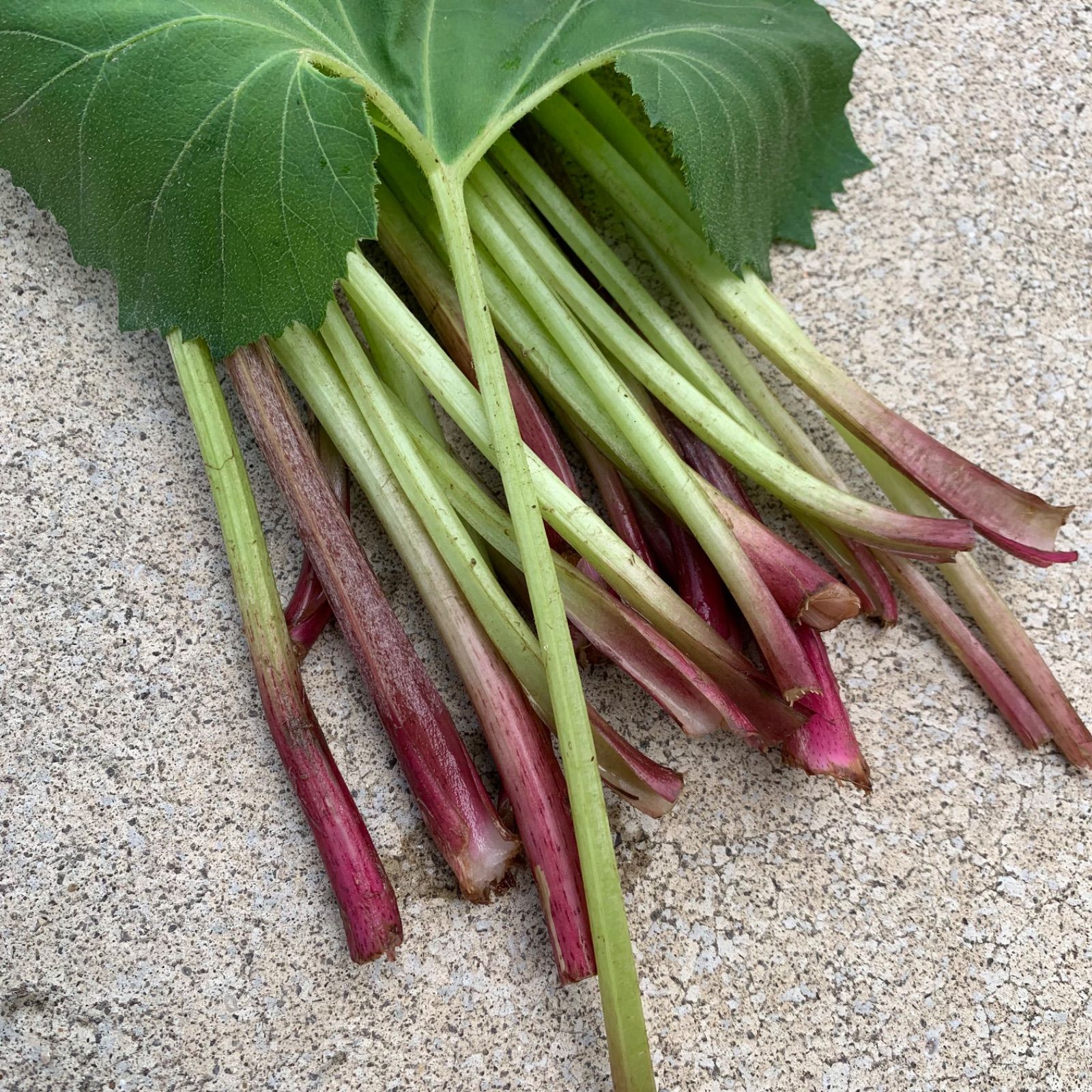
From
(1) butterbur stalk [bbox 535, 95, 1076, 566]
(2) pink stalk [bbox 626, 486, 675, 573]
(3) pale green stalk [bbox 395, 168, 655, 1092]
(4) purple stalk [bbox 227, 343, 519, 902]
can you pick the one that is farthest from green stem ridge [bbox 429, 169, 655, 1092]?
(1) butterbur stalk [bbox 535, 95, 1076, 566]

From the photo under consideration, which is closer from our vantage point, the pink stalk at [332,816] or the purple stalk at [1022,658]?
the pink stalk at [332,816]

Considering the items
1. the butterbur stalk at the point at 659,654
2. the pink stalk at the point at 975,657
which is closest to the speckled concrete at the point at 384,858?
the pink stalk at the point at 975,657

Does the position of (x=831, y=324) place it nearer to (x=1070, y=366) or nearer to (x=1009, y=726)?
(x=1070, y=366)

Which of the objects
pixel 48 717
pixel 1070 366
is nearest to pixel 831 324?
pixel 1070 366

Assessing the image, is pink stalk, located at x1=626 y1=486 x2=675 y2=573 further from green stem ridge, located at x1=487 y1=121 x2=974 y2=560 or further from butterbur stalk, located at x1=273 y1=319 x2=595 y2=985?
butterbur stalk, located at x1=273 y1=319 x2=595 y2=985

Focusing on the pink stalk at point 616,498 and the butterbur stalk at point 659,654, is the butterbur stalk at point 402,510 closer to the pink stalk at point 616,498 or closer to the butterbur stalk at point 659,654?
the butterbur stalk at point 659,654

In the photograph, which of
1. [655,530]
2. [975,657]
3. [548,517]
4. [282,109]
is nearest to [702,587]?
[655,530]
